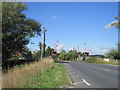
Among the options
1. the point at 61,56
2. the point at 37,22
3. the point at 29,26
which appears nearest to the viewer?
the point at 29,26

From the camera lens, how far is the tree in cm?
1980

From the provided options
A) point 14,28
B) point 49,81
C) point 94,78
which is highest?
point 14,28

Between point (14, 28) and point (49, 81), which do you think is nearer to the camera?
point (49, 81)

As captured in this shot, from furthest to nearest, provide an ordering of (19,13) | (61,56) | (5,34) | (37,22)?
(61,56) < (37,22) < (19,13) < (5,34)

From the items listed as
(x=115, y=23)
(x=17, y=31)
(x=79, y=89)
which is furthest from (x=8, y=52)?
(x=115, y=23)

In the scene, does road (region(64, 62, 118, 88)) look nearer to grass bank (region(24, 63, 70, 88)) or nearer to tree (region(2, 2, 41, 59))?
grass bank (region(24, 63, 70, 88))

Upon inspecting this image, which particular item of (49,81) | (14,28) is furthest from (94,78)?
(14,28)

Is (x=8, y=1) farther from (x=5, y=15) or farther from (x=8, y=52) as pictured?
(x=8, y=52)

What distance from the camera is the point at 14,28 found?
21.2m

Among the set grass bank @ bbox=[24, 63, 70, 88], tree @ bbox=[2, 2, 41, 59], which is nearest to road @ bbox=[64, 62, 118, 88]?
grass bank @ bbox=[24, 63, 70, 88]

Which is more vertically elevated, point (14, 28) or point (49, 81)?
point (14, 28)

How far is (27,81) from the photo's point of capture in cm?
881

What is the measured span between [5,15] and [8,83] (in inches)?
537

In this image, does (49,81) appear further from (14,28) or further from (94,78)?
(14,28)
